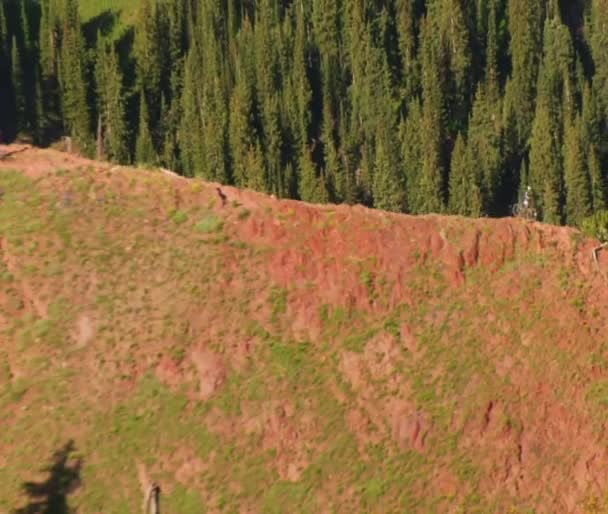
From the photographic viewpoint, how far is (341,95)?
94.6 metres

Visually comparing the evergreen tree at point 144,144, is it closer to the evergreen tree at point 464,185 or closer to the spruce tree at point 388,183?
the spruce tree at point 388,183

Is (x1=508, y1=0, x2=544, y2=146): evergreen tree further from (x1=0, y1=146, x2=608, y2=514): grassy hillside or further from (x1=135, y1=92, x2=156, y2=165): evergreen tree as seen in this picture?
(x1=0, y1=146, x2=608, y2=514): grassy hillside

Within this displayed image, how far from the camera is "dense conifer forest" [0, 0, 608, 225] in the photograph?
277 ft

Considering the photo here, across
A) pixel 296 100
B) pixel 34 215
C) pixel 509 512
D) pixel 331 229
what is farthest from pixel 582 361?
pixel 296 100

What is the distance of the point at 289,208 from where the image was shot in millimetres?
35625

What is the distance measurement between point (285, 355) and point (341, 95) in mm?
64334

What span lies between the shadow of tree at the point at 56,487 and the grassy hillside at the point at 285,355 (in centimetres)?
5

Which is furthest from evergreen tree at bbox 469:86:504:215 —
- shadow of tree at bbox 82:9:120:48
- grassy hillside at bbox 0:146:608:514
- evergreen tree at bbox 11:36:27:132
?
grassy hillside at bbox 0:146:608:514

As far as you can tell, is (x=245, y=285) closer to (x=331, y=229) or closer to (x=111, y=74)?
(x=331, y=229)

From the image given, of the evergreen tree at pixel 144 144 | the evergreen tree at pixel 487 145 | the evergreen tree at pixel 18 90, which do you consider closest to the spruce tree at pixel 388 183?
the evergreen tree at pixel 487 145

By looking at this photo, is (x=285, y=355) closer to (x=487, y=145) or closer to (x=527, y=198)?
(x=527, y=198)

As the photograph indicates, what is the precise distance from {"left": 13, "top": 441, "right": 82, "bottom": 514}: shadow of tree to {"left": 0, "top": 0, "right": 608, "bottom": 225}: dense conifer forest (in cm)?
5514

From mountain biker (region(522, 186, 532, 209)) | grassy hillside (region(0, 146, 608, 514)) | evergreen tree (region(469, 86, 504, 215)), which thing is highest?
evergreen tree (region(469, 86, 504, 215))

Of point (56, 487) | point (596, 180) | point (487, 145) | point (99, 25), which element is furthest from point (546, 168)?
point (56, 487)
